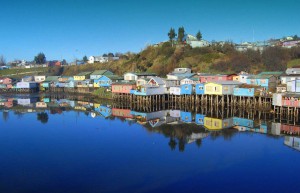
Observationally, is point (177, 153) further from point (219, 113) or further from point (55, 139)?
point (219, 113)

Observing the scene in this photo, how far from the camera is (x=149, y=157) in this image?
17.4 meters

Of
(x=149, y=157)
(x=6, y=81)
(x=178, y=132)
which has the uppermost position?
(x=6, y=81)

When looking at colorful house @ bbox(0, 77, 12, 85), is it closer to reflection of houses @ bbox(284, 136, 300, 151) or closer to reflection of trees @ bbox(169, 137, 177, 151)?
reflection of trees @ bbox(169, 137, 177, 151)

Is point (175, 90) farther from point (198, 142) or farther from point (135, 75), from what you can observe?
point (198, 142)

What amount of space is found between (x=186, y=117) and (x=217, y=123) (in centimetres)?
427

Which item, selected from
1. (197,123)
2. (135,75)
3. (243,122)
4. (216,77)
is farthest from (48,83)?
(243,122)

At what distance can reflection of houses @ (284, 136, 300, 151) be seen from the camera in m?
19.1

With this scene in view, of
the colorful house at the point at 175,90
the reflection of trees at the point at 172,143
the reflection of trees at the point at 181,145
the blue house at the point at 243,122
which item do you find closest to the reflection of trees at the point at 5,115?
the reflection of trees at the point at 172,143

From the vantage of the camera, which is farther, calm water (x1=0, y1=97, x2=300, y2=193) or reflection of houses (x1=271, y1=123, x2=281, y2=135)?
reflection of houses (x1=271, y1=123, x2=281, y2=135)

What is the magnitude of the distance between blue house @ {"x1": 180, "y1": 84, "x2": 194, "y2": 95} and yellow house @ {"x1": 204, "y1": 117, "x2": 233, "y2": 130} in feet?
32.6

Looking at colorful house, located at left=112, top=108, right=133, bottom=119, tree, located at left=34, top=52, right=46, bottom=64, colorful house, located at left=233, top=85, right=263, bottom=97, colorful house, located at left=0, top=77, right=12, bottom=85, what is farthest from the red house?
tree, located at left=34, top=52, right=46, bottom=64

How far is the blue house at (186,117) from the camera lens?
2856cm

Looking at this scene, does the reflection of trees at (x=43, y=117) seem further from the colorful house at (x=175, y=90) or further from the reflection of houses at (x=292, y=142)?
the reflection of houses at (x=292, y=142)

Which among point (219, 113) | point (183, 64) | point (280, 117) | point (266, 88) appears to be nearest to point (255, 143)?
point (280, 117)
